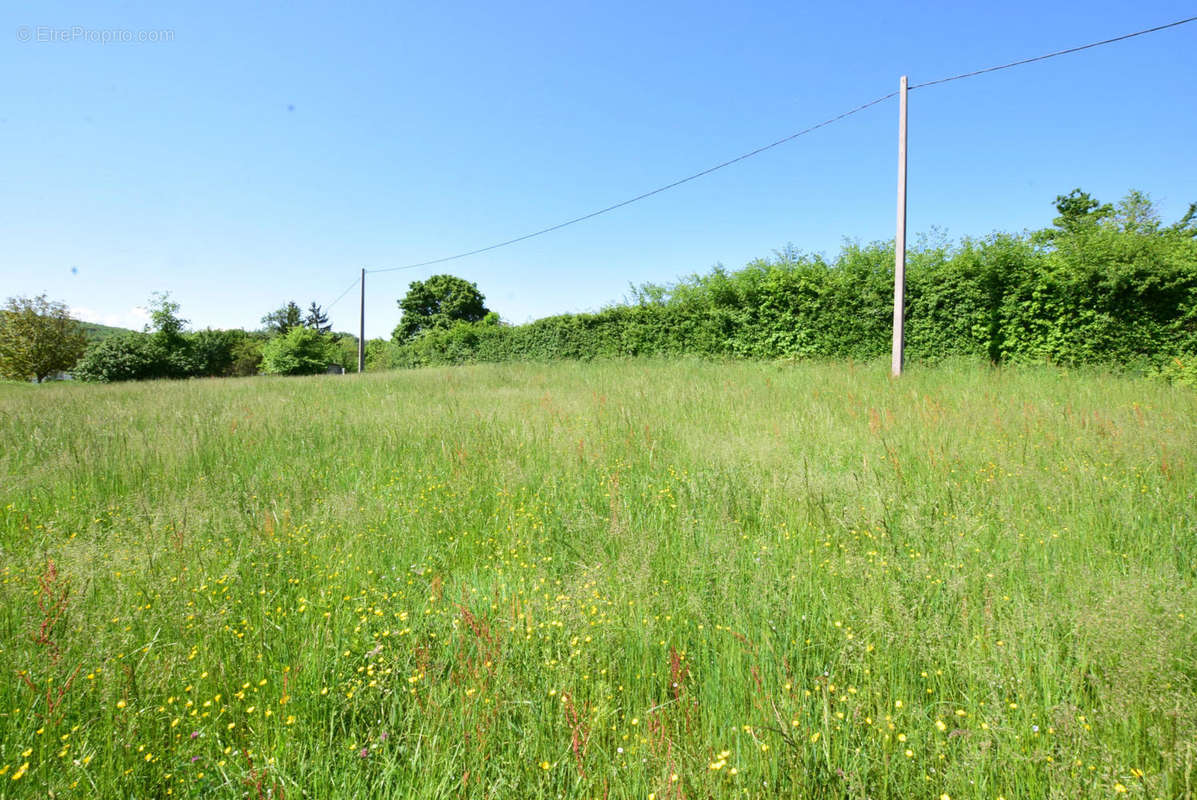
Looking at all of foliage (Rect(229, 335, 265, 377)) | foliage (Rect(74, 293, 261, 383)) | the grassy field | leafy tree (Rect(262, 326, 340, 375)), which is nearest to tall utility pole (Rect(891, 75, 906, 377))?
the grassy field

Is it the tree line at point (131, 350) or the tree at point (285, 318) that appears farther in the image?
the tree at point (285, 318)

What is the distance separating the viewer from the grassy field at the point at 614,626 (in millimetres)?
1453

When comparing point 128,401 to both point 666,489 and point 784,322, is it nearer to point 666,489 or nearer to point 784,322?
point 666,489

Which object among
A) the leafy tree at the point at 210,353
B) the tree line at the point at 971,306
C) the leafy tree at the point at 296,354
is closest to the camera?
the tree line at the point at 971,306

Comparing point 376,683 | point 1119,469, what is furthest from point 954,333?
point 376,683

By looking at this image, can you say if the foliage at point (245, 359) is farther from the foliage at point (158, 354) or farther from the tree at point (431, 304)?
the tree at point (431, 304)

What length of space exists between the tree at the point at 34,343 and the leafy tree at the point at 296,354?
44.4 feet

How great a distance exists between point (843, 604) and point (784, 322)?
12.7m

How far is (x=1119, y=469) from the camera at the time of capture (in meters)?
3.77

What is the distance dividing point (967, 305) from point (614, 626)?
1218cm

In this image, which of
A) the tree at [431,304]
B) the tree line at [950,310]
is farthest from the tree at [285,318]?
the tree line at [950,310]

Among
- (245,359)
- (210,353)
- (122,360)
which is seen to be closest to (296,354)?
(210,353)

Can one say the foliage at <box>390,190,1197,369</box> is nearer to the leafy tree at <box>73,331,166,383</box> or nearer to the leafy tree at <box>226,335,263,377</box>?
the leafy tree at <box>73,331,166,383</box>

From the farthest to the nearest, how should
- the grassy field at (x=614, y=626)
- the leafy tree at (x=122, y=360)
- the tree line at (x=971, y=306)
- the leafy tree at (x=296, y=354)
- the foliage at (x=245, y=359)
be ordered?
the foliage at (x=245, y=359) < the leafy tree at (x=296, y=354) < the leafy tree at (x=122, y=360) < the tree line at (x=971, y=306) < the grassy field at (x=614, y=626)
